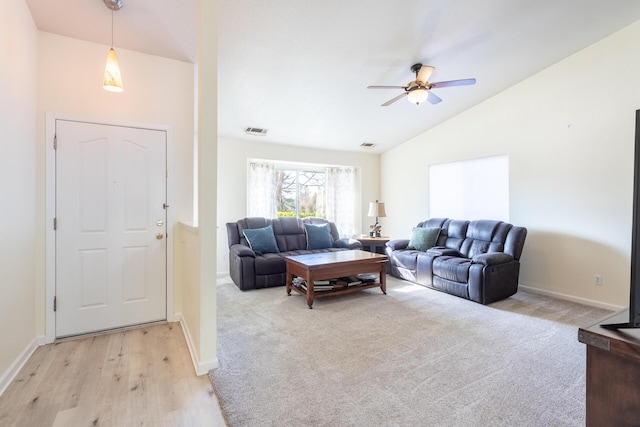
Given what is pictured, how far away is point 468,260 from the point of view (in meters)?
3.95

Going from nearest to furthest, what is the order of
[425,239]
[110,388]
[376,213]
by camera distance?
[110,388], [425,239], [376,213]

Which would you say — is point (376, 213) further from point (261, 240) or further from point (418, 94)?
point (418, 94)

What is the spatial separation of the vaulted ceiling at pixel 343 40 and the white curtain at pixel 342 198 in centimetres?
203

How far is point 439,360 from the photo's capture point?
226 cm

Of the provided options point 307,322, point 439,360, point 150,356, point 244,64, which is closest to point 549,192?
point 439,360

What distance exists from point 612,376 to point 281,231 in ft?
14.9

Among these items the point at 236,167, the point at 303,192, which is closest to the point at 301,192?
the point at 303,192

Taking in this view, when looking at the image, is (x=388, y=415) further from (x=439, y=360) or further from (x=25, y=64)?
(x=25, y=64)

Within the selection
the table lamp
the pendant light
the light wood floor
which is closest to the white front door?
the light wood floor

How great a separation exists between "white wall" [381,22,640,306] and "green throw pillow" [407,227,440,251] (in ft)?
3.64

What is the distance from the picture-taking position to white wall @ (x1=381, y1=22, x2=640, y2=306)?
3297 millimetres

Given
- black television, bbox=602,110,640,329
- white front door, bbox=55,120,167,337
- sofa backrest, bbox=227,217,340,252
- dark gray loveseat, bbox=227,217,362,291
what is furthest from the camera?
sofa backrest, bbox=227,217,340,252

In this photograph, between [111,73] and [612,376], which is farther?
[111,73]

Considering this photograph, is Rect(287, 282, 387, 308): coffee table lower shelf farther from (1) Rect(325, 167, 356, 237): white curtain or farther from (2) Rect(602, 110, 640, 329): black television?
(2) Rect(602, 110, 640, 329): black television
